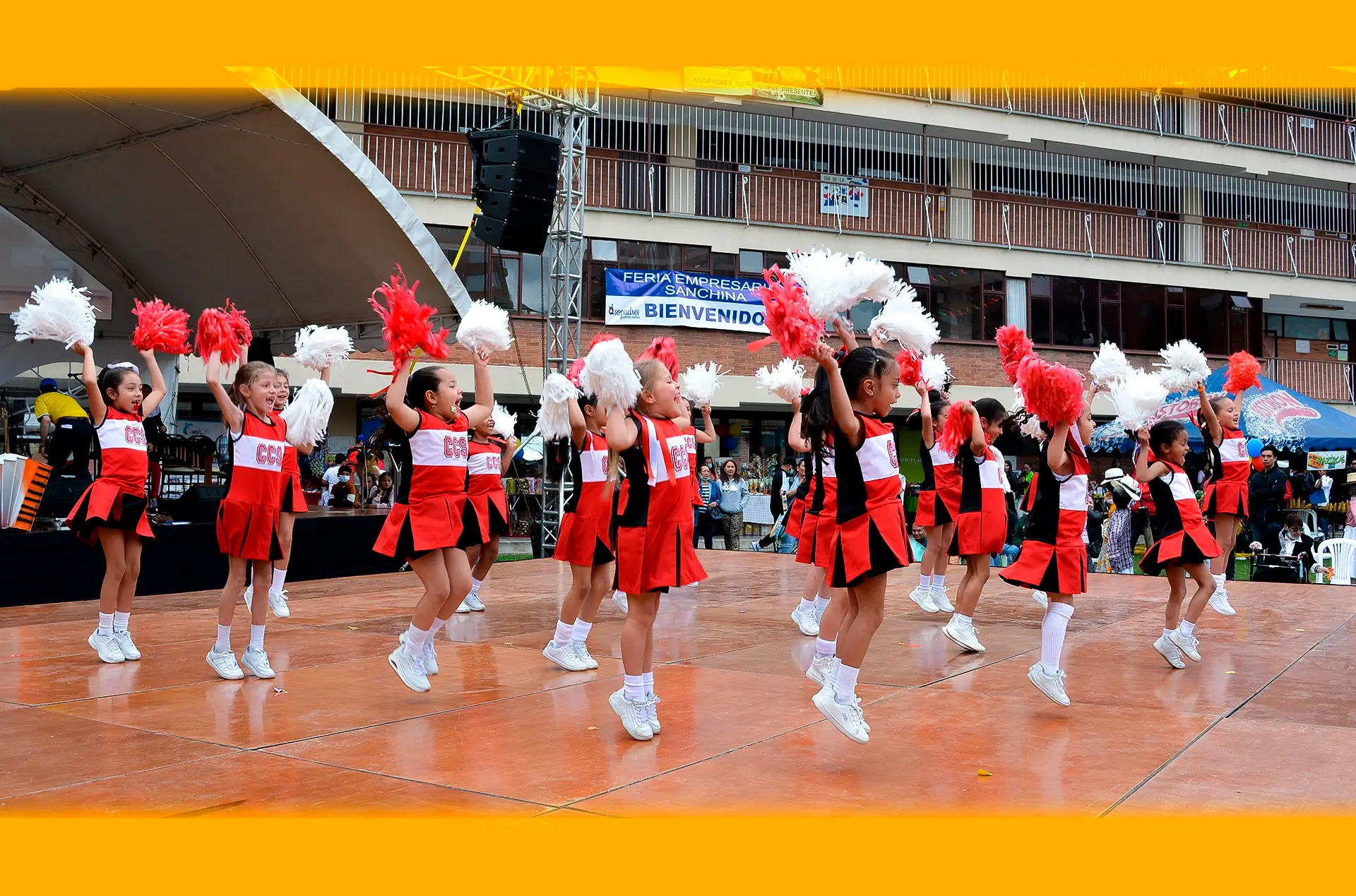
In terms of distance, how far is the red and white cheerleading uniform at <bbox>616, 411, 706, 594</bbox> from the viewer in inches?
198

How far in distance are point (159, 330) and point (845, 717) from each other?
16.5 feet

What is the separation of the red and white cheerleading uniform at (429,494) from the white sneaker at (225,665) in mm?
1299

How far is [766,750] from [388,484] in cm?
1351

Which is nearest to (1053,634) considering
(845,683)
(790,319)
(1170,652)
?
(845,683)

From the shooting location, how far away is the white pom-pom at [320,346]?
6.98m

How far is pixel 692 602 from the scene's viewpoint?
10234 millimetres

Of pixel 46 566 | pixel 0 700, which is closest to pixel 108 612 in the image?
pixel 0 700

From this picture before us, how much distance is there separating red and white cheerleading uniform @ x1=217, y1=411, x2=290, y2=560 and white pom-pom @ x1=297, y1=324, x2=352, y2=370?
57 centimetres

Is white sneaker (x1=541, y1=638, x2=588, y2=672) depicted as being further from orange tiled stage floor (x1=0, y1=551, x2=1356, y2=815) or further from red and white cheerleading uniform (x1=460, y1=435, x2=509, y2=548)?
red and white cheerleading uniform (x1=460, y1=435, x2=509, y2=548)

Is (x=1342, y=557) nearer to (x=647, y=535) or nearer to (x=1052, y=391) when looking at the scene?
(x=1052, y=391)

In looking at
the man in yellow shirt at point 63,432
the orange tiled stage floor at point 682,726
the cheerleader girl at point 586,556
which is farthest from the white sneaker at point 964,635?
the man in yellow shirt at point 63,432

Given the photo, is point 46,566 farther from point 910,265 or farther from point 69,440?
point 910,265

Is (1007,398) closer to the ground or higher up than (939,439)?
higher up

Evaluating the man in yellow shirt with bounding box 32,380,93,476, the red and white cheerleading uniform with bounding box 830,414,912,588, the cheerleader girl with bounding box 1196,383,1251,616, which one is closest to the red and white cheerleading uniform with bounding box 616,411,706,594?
the red and white cheerleading uniform with bounding box 830,414,912,588
